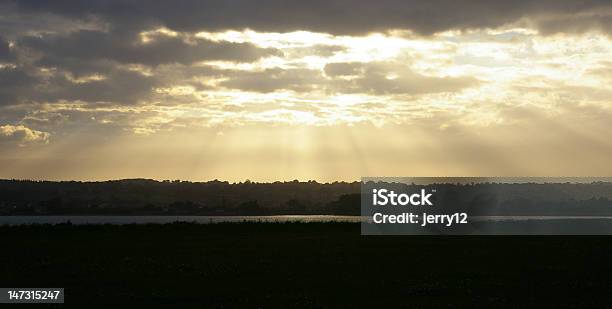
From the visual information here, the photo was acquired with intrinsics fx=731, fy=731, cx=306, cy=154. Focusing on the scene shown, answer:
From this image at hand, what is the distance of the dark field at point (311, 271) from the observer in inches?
1180

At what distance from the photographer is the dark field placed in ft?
98.4

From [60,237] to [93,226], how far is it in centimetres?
1100

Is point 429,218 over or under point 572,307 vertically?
over

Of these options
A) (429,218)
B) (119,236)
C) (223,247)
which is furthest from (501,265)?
(429,218)

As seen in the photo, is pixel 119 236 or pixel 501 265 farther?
pixel 119 236

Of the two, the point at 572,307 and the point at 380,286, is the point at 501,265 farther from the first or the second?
the point at 572,307

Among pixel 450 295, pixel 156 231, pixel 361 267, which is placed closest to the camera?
pixel 450 295

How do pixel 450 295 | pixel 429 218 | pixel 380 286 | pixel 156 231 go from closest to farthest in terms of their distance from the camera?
pixel 450 295, pixel 380 286, pixel 156 231, pixel 429 218

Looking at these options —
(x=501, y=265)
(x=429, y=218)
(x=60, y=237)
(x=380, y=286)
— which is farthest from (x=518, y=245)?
(x=429, y=218)

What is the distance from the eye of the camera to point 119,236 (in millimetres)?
71938

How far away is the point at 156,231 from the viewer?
79438 mm

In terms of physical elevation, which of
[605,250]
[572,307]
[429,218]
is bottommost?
[572,307]

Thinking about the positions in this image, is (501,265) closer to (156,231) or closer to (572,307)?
(572,307)

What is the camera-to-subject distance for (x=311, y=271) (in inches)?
1567
